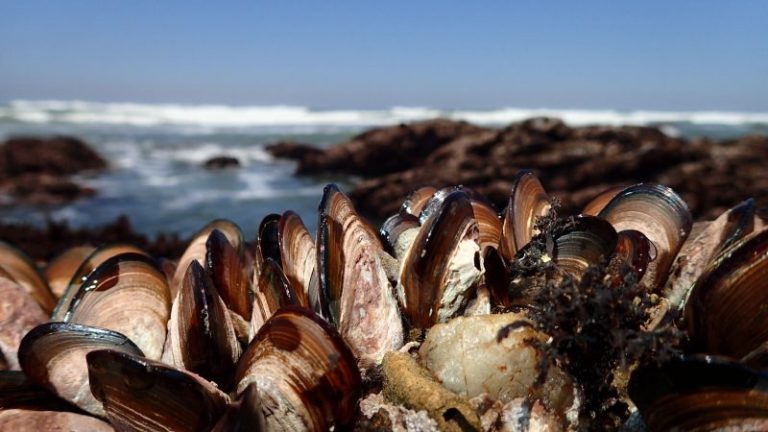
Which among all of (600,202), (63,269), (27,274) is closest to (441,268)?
(600,202)

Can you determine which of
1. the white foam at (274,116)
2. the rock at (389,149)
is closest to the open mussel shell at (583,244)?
the rock at (389,149)

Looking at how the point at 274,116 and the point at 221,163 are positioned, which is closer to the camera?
the point at 221,163

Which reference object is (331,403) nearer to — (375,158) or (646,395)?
(646,395)

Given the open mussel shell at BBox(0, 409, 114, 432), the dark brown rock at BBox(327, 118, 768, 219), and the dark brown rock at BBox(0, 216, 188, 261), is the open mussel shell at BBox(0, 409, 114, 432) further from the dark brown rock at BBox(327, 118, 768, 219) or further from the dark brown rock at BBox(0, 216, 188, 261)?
the dark brown rock at BBox(327, 118, 768, 219)

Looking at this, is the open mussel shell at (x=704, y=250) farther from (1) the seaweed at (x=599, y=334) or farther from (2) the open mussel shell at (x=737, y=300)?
(1) the seaweed at (x=599, y=334)

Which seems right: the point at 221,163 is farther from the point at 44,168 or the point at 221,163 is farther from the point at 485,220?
the point at 485,220

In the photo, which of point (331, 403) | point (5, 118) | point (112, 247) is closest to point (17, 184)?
point (112, 247)
